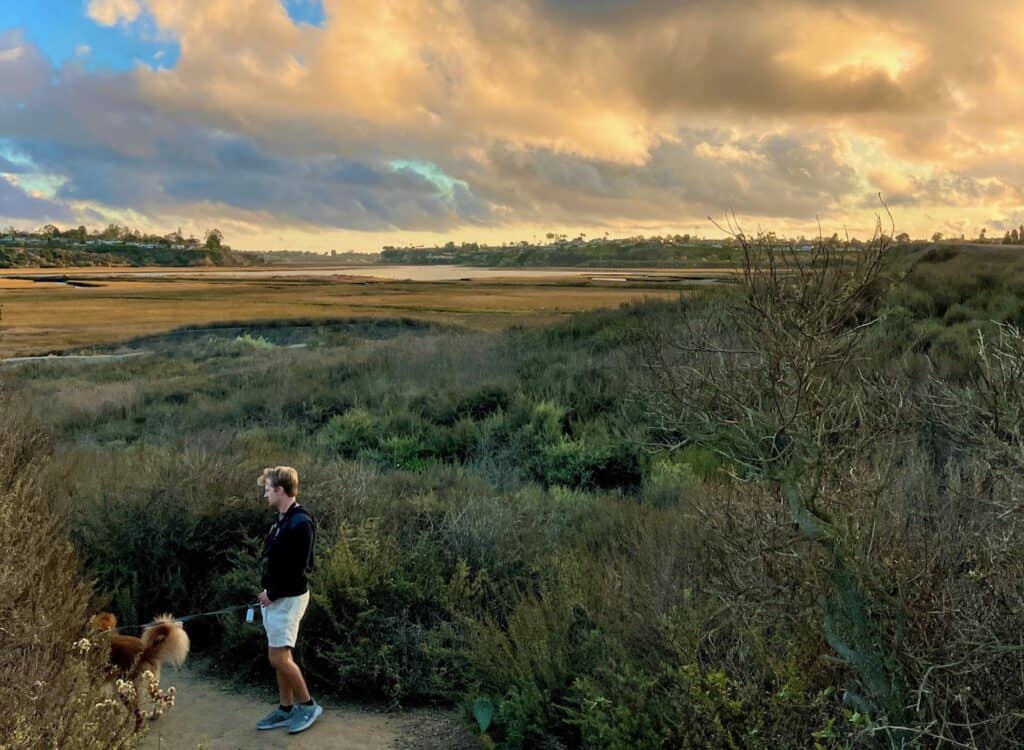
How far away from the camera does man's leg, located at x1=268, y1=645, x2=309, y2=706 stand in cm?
622

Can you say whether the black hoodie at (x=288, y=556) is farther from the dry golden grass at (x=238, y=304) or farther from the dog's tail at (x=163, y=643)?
the dry golden grass at (x=238, y=304)

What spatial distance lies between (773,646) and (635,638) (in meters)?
1.14

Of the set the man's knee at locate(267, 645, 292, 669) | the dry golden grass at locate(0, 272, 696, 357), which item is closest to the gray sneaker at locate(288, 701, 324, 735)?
the man's knee at locate(267, 645, 292, 669)

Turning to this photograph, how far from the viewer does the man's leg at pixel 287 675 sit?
622 cm

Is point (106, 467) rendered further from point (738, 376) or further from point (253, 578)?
point (738, 376)

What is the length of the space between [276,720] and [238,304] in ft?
247

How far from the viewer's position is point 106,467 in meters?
11.1

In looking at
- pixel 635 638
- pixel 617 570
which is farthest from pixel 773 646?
pixel 617 570

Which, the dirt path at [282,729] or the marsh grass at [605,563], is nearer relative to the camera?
the marsh grass at [605,563]

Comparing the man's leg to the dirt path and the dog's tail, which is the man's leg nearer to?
the dirt path

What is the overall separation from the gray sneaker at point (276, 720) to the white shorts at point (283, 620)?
57 cm

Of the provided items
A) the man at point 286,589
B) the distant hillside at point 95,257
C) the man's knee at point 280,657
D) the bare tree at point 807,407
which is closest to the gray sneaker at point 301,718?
the man at point 286,589

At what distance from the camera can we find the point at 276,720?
249 inches

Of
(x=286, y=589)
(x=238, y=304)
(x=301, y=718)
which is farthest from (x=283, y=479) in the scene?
(x=238, y=304)
